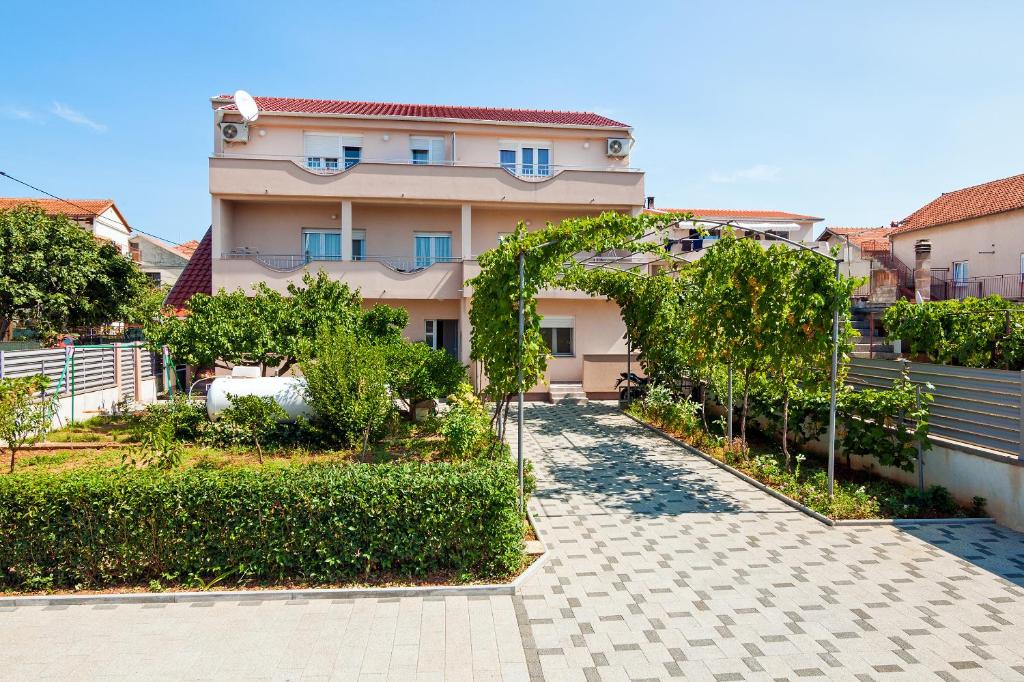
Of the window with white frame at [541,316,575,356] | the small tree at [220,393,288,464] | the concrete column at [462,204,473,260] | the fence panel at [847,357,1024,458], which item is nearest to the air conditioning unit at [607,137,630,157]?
the concrete column at [462,204,473,260]

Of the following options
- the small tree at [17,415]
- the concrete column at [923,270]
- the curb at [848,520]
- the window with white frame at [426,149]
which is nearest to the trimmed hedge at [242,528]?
the small tree at [17,415]

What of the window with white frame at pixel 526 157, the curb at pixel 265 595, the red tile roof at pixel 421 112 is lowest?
the curb at pixel 265 595

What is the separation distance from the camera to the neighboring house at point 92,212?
37.4m

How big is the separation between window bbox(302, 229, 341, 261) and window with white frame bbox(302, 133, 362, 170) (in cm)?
242

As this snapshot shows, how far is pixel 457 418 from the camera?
1020 cm

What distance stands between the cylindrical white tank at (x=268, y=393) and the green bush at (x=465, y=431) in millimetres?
3229

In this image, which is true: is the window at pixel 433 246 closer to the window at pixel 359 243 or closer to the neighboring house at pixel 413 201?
the neighboring house at pixel 413 201

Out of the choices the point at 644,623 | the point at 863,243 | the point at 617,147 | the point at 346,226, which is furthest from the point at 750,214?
the point at 644,623

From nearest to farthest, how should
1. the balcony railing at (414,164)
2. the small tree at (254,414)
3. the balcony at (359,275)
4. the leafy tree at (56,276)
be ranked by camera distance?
the small tree at (254,414), the balcony at (359,275), the balcony railing at (414,164), the leafy tree at (56,276)

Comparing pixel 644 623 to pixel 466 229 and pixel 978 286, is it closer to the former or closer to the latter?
pixel 466 229

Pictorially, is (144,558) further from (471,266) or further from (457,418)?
(471,266)

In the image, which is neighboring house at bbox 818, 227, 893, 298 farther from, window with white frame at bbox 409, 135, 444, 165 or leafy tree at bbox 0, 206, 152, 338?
leafy tree at bbox 0, 206, 152, 338

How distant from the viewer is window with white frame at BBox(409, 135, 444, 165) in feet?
69.9

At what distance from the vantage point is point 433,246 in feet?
69.0
